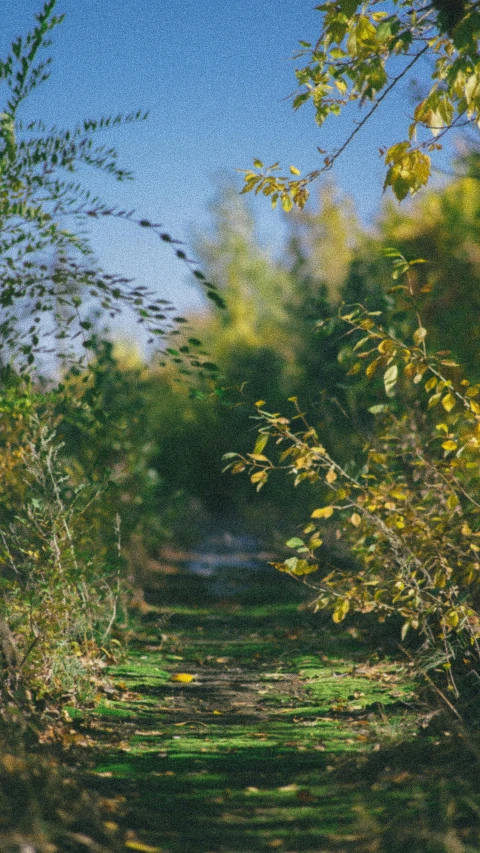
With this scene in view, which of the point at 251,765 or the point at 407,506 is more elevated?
the point at 407,506

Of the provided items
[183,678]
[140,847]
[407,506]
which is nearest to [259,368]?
[183,678]

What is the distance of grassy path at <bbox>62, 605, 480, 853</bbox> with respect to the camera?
2947mm

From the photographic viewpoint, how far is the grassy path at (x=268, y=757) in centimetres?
295

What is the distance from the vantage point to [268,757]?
4.06 m

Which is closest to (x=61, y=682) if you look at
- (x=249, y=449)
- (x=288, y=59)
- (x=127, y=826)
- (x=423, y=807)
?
(x=127, y=826)

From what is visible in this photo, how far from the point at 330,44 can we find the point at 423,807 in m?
3.92

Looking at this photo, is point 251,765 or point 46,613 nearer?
point 251,765

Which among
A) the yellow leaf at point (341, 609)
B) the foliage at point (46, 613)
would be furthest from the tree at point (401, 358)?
the foliage at point (46, 613)

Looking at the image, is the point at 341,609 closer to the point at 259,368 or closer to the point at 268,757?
the point at 268,757

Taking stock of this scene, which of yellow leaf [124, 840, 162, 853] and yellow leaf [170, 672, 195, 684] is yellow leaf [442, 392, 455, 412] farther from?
yellow leaf [170, 672, 195, 684]

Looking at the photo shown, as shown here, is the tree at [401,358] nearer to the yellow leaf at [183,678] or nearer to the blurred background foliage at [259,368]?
the blurred background foliage at [259,368]

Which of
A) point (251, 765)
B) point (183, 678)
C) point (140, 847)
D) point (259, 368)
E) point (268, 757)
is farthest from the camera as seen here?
point (259, 368)

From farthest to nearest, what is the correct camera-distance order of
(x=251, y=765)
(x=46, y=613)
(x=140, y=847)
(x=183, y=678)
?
(x=183, y=678), (x=46, y=613), (x=251, y=765), (x=140, y=847)

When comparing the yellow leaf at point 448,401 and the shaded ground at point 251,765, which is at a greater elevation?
the yellow leaf at point 448,401
